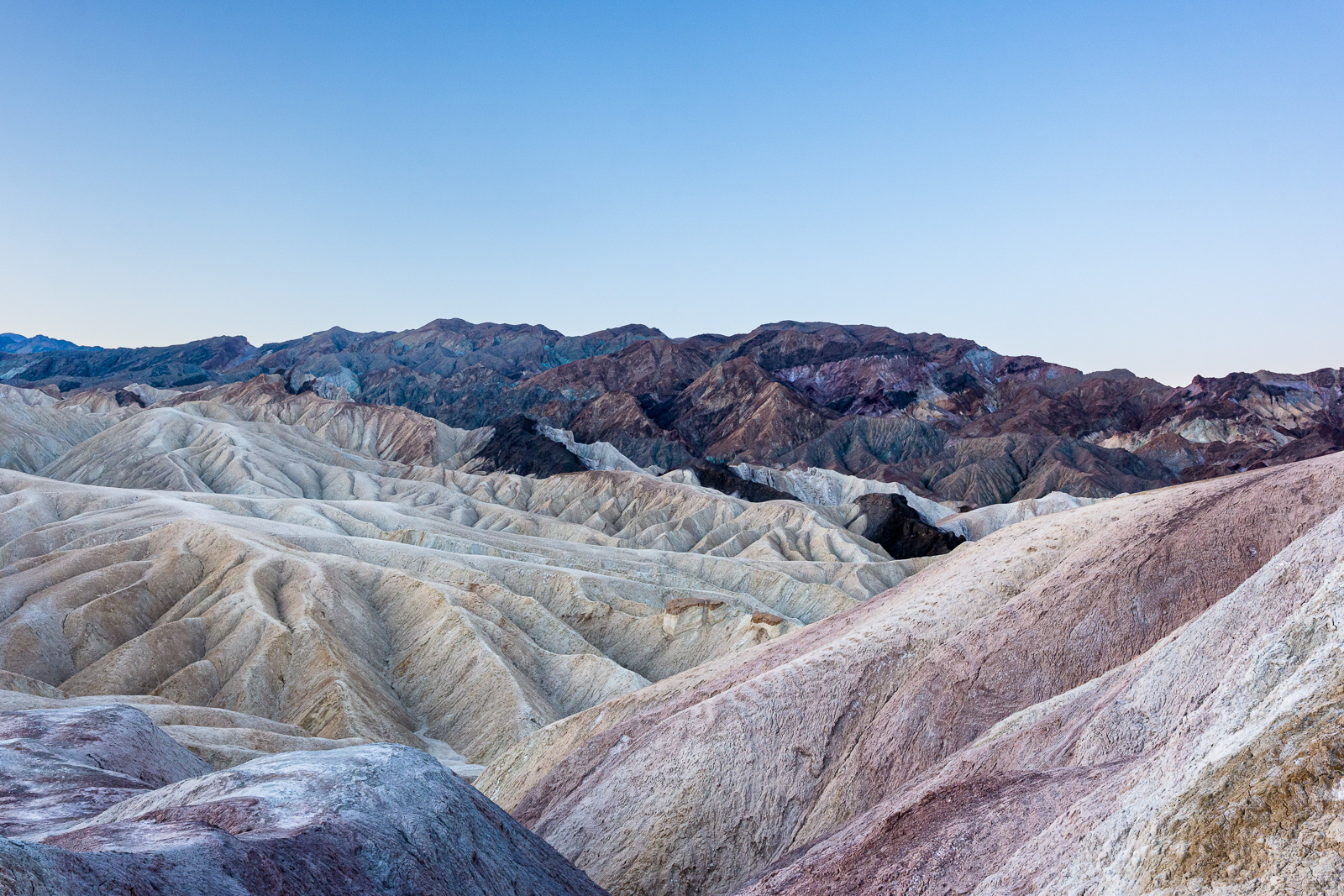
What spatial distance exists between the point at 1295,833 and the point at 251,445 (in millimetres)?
109733

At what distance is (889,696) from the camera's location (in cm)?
1784

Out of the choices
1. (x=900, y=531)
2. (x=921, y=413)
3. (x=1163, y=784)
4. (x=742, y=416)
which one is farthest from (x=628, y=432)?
(x=1163, y=784)

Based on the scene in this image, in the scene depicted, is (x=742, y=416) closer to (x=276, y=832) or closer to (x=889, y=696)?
(x=889, y=696)

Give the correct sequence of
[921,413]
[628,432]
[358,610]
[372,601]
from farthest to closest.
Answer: [921,413], [628,432], [372,601], [358,610]

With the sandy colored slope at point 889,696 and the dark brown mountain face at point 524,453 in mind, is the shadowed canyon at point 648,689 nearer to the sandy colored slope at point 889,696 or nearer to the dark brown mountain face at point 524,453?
the sandy colored slope at point 889,696

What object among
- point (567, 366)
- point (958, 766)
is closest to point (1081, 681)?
point (958, 766)

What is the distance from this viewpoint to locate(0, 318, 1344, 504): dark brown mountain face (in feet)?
425

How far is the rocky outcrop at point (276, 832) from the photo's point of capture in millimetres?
9156

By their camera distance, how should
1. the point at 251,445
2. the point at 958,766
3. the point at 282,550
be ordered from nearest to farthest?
the point at 958,766 < the point at 282,550 < the point at 251,445

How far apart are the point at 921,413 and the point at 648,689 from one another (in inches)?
6008

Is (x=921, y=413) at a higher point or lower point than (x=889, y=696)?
higher

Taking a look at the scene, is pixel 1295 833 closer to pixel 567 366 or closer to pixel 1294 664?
pixel 1294 664

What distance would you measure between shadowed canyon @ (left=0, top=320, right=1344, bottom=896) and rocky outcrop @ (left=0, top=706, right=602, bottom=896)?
0.07m

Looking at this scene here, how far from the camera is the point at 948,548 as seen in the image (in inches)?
3733
